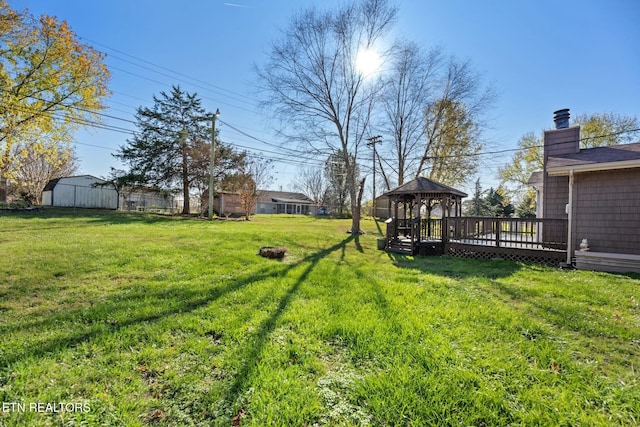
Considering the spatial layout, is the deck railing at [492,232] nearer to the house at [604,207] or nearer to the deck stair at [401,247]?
the deck stair at [401,247]

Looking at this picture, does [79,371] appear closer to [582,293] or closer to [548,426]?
[548,426]

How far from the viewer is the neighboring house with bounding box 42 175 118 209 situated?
19.4 meters

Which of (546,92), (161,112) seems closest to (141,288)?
(546,92)

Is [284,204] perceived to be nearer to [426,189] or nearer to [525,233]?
[426,189]

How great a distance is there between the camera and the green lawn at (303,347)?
217cm

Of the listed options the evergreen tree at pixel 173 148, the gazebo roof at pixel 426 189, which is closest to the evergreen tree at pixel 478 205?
the gazebo roof at pixel 426 189

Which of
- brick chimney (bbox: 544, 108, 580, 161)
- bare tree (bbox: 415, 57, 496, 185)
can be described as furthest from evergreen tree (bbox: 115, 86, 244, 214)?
brick chimney (bbox: 544, 108, 580, 161)

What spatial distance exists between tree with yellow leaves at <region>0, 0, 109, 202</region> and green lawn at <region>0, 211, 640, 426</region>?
437 inches

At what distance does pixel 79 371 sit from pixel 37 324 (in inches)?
59.1

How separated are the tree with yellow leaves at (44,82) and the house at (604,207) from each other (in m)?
20.8

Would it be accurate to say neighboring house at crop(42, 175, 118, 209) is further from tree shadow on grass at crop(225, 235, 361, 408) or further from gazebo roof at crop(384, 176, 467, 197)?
tree shadow on grass at crop(225, 235, 361, 408)

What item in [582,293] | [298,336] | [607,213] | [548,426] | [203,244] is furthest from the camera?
[203,244]

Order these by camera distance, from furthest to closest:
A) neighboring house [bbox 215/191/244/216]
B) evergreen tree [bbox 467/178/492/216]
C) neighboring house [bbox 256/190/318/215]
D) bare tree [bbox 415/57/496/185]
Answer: neighboring house [bbox 256/190/318/215] < evergreen tree [bbox 467/178/492/216] < neighboring house [bbox 215/191/244/216] < bare tree [bbox 415/57/496/185]

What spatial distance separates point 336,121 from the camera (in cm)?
1564
